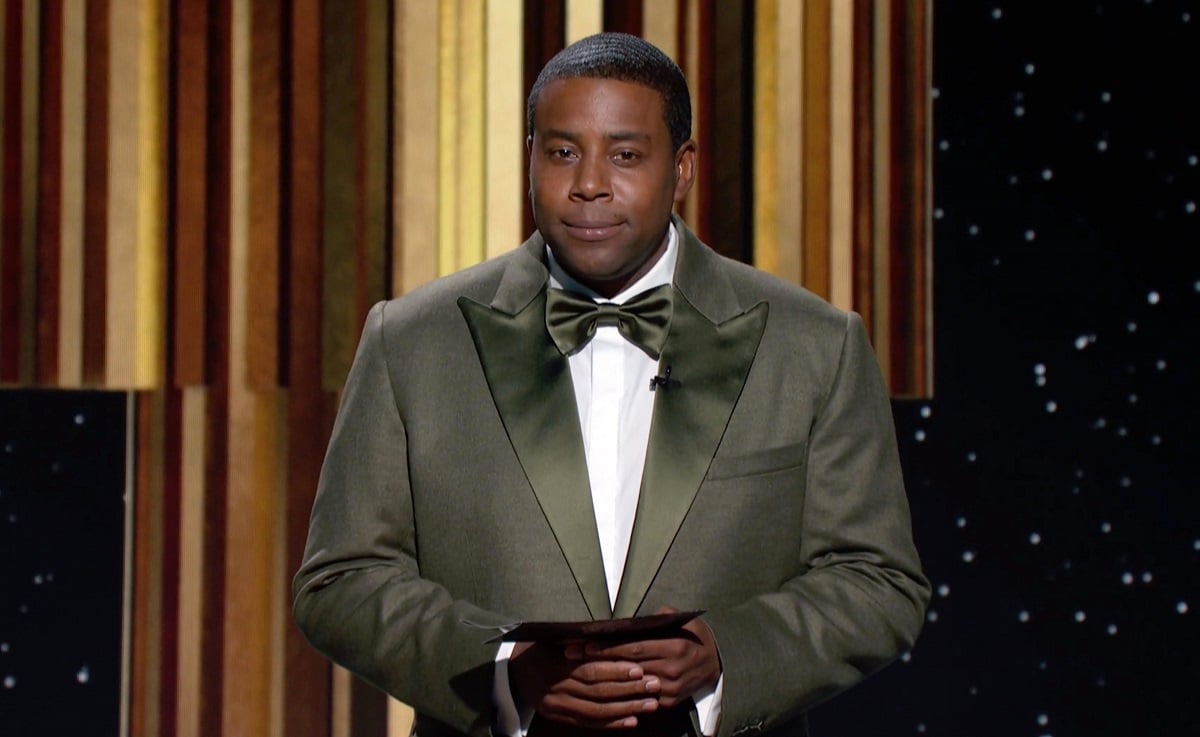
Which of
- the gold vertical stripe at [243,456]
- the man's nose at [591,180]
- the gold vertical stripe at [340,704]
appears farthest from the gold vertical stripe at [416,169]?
the man's nose at [591,180]

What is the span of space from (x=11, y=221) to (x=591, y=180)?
4.70 ft

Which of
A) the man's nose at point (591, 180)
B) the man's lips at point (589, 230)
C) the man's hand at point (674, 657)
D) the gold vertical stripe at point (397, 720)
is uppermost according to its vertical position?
the man's nose at point (591, 180)

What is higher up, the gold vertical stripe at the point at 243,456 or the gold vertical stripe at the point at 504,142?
the gold vertical stripe at the point at 504,142

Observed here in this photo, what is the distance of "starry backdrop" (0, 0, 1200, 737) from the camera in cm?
Result: 273

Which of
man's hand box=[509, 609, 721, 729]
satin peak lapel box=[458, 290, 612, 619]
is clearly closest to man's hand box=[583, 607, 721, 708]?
man's hand box=[509, 609, 721, 729]

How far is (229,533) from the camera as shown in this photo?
104 inches

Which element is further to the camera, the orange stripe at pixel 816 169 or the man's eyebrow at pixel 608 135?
the orange stripe at pixel 816 169

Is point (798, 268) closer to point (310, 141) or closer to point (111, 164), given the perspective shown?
point (310, 141)

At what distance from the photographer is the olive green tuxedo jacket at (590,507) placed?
1590 mm

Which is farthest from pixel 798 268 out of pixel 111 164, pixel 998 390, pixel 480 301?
pixel 111 164

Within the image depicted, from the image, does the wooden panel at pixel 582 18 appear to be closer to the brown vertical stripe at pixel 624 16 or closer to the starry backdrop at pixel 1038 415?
the brown vertical stripe at pixel 624 16

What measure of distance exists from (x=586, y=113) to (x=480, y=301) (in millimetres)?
261

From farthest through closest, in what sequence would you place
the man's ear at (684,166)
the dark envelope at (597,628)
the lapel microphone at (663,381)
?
the man's ear at (684,166) < the lapel microphone at (663,381) < the dark envelope at (597,628)

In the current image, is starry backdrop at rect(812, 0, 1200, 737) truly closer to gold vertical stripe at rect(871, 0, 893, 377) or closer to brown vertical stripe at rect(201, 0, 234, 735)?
gold vertical stripe at rect(871, 0, 893, 377)
